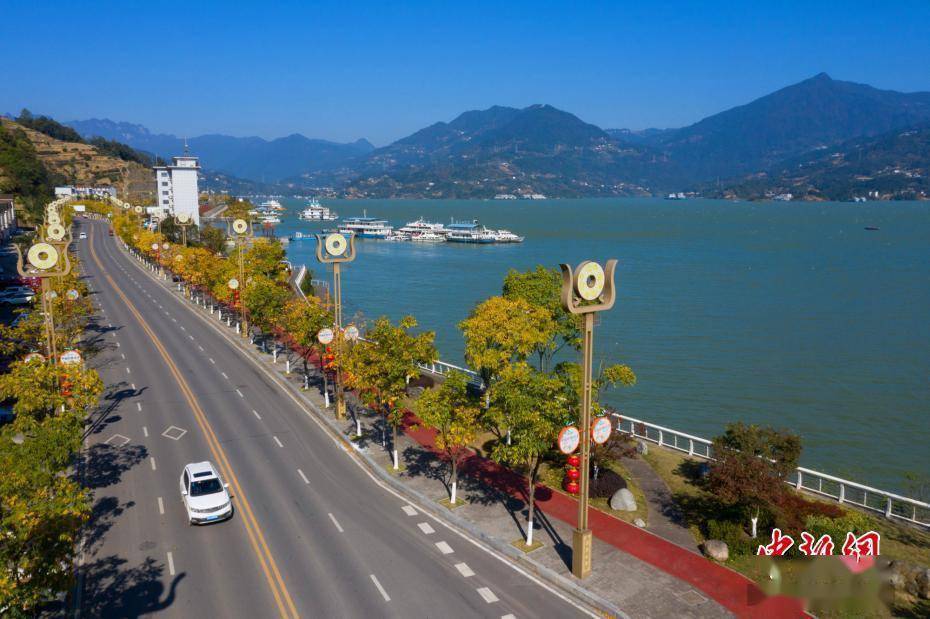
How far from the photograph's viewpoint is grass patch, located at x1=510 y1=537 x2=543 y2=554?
20219 mm

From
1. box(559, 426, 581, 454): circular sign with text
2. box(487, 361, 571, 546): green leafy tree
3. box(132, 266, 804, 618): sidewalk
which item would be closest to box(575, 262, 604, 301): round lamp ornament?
box(487, 361, 571, 546): green leafy tree

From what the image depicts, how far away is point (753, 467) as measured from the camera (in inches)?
810

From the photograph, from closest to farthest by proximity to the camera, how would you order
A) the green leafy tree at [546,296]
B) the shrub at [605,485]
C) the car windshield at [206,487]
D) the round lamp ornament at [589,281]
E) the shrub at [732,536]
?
the round lamp ornament at [589,281]
the shrub at [732,536]
the car windshield at [206,487]
the shrub at [605,485]
the green leafy tree at [546,296]

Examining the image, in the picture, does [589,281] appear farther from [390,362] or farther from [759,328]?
[759,328]

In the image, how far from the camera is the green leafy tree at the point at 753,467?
20109 mm

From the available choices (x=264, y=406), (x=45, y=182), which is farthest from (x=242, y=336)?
(x=45, y=182)

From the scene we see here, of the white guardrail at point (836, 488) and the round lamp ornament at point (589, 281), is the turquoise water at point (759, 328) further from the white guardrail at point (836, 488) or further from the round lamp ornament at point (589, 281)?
the round lamp ornament at point (589, 281)

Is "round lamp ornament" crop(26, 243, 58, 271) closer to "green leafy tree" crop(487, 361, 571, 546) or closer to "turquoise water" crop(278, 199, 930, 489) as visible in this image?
"green leafy tree" crop(487, 361, 571, 546)

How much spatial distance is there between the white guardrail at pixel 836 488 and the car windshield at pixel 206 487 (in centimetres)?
1609

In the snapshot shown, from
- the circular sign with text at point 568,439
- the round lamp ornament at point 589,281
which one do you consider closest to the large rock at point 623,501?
the circular sign with text at point 568,439

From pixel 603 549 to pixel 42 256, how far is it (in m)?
26.1

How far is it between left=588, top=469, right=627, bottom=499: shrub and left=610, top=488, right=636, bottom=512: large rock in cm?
75

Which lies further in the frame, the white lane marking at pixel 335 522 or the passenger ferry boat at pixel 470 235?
the passenger ferry boat at pixel 470 235

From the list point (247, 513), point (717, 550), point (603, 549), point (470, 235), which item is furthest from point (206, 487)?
point (470, 235)
